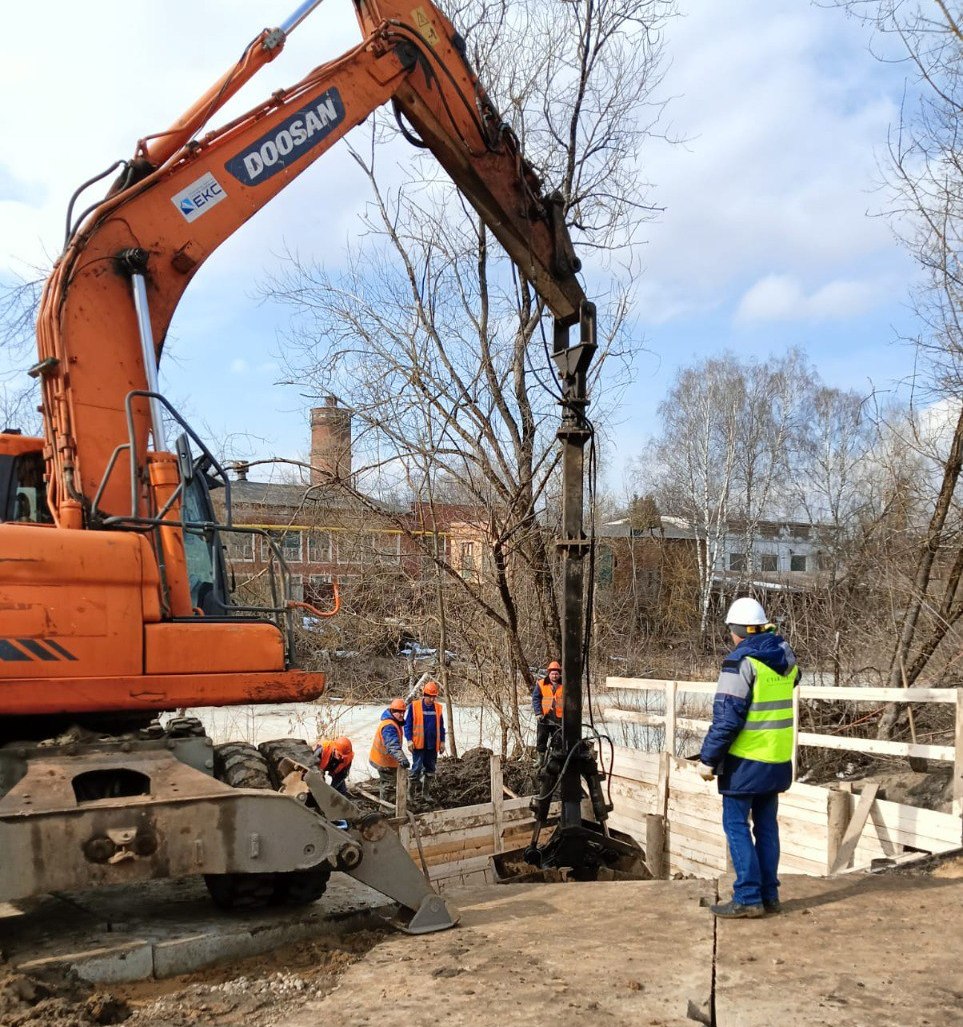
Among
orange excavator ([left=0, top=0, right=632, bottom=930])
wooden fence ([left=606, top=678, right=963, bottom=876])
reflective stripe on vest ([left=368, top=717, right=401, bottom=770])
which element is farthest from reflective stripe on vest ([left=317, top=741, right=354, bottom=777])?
orange excavator ([left=0, top=0, right=632, bottom=930])

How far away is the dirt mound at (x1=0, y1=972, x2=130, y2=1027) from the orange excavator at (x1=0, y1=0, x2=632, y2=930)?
0.38m

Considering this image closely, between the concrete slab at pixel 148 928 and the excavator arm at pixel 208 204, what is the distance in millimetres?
2114

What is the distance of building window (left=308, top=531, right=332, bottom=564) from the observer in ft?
52.3

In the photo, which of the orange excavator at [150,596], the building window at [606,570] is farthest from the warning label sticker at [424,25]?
the building window at [606,570]

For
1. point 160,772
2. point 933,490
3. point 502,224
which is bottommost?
point 160,772

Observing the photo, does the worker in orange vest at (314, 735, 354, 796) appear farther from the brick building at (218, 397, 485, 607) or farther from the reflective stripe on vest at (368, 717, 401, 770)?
the brick building at (218, 397, 485, 607)

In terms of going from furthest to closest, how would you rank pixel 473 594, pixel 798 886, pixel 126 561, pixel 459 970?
pixel 473 594 → pixel 798 886 → pixel 126 561 → pixel 459 970

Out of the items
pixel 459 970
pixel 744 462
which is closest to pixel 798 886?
pixel 459 970

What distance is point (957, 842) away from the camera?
707 cm

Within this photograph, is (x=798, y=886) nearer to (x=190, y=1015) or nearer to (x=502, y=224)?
(x=190, y=1015)

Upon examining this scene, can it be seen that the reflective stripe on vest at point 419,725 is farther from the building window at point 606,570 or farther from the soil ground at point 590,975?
the building window at point 606,570

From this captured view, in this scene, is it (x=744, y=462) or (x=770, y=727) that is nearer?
(x=770, y=727)

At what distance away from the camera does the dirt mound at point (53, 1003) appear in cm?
372

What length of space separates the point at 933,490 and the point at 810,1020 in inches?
414
